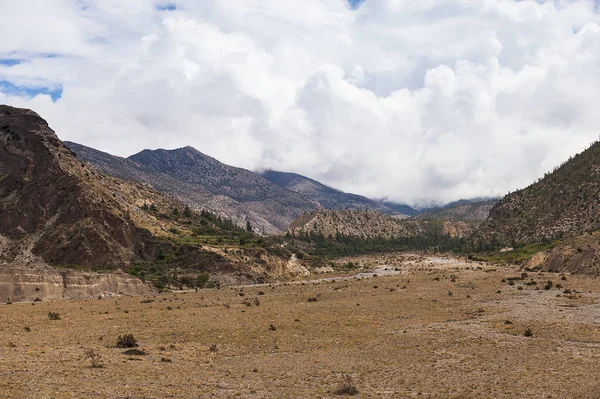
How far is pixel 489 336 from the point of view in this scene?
91.1ft

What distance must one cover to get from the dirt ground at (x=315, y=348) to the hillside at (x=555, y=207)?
100883 mm

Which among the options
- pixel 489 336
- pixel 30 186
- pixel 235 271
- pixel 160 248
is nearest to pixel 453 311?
pixel 489 336

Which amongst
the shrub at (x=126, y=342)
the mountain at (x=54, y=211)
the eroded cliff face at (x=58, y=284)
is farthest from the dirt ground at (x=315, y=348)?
the mountain at (x=54, y=211)

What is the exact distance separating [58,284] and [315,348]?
4013cm

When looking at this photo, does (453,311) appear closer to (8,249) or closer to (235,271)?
(235,271)

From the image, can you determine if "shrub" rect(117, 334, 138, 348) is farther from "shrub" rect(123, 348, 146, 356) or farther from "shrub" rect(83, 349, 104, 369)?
"shrub" rect(83, 349, 104, 369)

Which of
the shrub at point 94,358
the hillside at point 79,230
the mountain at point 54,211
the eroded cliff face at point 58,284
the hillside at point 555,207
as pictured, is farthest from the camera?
the hillside at point 555,207

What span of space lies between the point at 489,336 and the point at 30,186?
7572 centimetres

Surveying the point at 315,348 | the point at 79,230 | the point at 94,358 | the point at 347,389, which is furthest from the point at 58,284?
the point at 347,389

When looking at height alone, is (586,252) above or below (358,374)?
above

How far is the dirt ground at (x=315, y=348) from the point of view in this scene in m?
18.5

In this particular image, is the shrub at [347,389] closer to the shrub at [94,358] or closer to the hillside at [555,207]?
the shrub at [94,358]

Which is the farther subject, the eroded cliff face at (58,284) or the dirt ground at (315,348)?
the eroded cliff face at (58,284)

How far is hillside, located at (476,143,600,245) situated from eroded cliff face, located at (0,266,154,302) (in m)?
104
